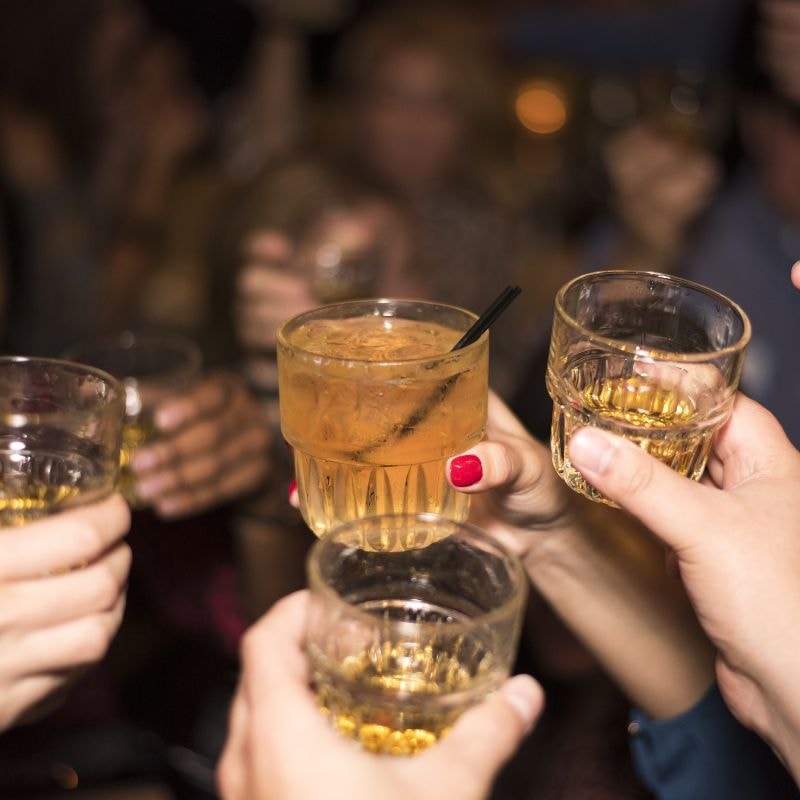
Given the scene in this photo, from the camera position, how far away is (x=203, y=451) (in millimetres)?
2121

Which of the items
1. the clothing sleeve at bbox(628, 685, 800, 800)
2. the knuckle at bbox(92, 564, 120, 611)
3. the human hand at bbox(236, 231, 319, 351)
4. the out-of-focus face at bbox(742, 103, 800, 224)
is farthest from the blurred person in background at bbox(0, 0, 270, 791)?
the out-of-focus face at bbox(742, 103, 800, 224)

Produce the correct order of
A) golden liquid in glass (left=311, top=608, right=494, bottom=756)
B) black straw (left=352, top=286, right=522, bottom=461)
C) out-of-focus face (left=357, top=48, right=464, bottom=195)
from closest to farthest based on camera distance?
golden liquid in glass (left=311, top=608, right=494, bottom=756) < black straw (left=352, top=286, right=522, bottom=461) < out-of-focus face (left=357, top=48, right=464, bottom=195)

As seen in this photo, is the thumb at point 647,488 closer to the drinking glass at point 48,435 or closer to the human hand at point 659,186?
the drinking glass at point 48,435

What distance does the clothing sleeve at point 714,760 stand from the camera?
59.6 inches

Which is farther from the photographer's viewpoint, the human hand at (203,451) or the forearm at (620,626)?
the human hand at (203,451)

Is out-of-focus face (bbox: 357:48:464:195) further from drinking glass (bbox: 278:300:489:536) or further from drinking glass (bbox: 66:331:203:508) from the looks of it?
drinking glass (bbox: 278:300:489:536)

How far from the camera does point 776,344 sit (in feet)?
10.3

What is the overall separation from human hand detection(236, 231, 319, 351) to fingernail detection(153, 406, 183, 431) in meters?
0.53

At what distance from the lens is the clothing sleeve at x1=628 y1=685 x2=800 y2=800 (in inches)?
59.6

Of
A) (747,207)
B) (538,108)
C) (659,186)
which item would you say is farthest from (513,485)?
(538,108)

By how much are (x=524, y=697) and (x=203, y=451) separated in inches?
51.9

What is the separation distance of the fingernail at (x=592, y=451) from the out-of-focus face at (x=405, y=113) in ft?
9.59

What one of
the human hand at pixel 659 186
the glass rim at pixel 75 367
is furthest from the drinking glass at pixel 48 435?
the human hand at pixel 659 186

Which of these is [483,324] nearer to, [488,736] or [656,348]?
[656,348]
